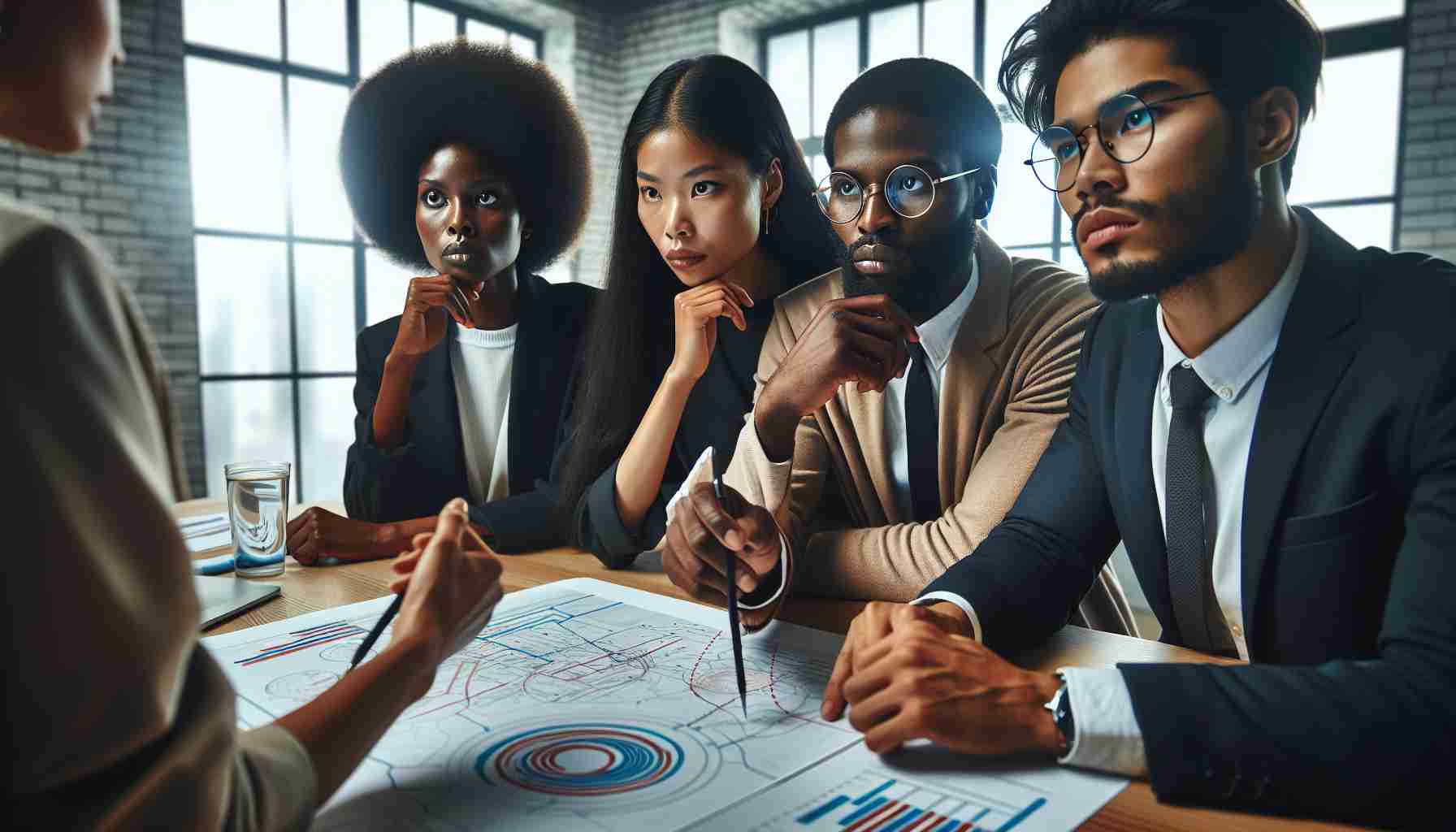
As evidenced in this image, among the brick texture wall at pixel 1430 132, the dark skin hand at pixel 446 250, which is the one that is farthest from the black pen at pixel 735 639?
the brick texture wall at pixel 1430 132

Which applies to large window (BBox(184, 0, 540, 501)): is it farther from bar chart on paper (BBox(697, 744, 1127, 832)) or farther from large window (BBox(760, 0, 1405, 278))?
bar chart on paper (BBox(697, 744, 1127, 832))

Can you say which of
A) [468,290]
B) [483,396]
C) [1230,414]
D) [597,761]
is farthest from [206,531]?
[1230,414]

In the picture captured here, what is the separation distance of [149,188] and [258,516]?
422 cm

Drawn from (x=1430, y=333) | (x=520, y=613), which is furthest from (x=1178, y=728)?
(x=520, y=613)

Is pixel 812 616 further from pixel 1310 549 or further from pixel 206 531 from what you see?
pixel 206 531

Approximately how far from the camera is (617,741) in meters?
0.85

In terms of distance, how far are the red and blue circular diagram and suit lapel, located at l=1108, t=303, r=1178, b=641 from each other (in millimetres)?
744

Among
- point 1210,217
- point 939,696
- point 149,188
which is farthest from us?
point 149,188

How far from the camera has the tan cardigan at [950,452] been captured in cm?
137

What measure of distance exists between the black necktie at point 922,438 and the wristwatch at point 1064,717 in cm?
78

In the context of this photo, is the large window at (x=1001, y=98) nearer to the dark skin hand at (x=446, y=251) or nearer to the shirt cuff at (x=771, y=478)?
the dark skin hand at (x=446, y=251)

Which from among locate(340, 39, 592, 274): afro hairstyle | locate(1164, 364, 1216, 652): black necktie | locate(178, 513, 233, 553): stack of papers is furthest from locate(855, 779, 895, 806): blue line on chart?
locate(340, 39, 592, 274): afro hairstyle

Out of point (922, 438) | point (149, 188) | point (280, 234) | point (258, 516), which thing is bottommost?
point (258, 516)

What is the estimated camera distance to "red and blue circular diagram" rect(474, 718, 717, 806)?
750mm
